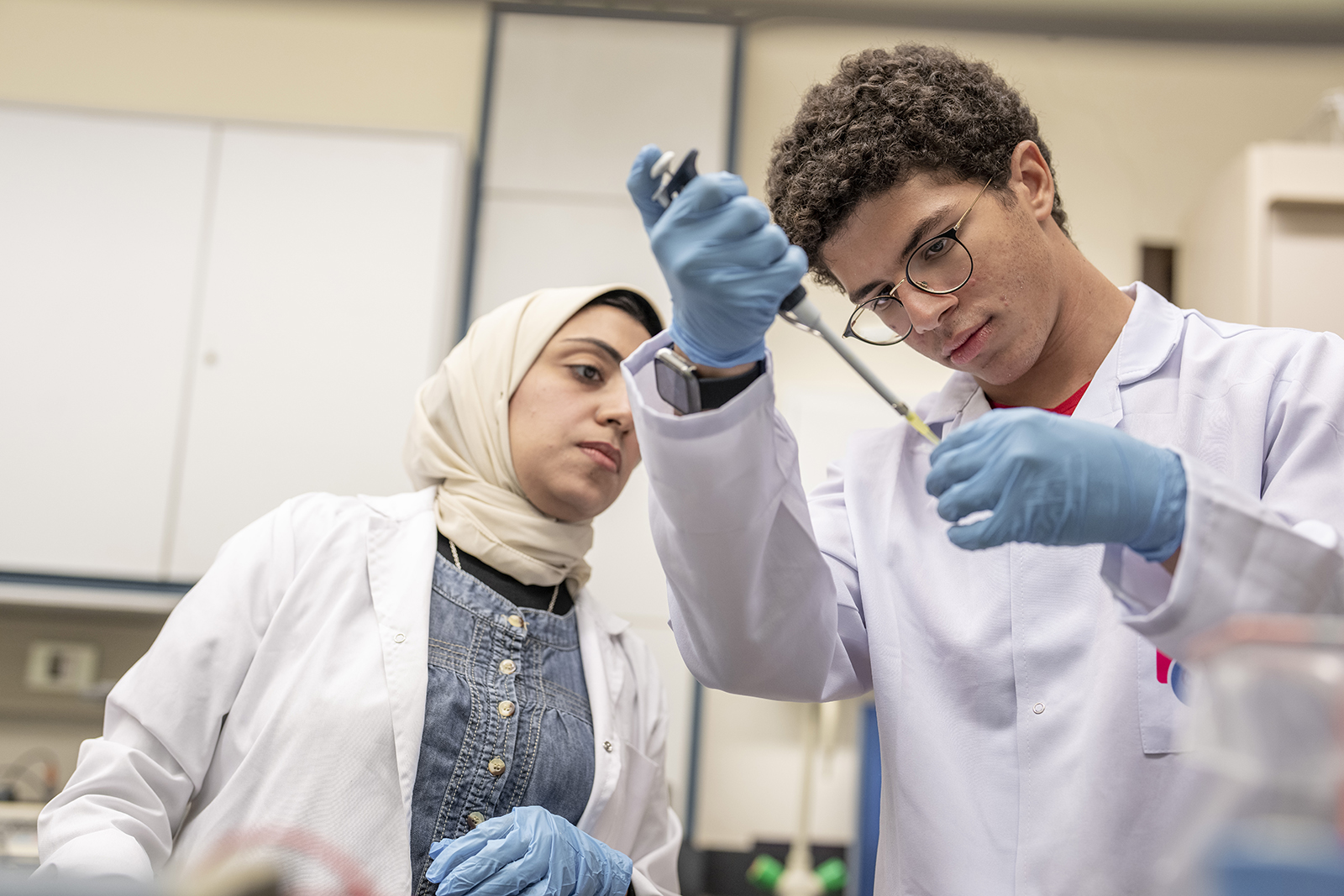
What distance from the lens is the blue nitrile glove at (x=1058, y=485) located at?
0.77 m

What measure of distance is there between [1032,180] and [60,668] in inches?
97.1

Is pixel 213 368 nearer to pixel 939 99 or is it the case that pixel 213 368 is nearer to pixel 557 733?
pixel 557 733

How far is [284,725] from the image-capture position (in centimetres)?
118

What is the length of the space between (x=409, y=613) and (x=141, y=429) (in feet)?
4.78

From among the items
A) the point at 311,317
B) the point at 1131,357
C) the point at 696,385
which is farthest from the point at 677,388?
the point at 311,317

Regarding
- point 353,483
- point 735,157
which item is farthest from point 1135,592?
point 735,157

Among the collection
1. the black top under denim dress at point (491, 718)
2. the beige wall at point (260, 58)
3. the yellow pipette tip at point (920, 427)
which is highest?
the beige wall at point (260, 58)

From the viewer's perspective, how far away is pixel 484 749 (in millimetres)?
1221

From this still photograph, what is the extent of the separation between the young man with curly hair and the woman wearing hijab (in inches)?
12.7

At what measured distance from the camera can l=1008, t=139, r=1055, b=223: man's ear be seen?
1208mm

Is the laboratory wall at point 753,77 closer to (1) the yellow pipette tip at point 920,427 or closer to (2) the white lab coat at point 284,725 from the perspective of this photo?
(2) the white lab coat at point 284,725

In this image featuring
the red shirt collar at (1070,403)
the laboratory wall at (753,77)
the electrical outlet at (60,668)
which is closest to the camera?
the red shirt collar at (1070,403)

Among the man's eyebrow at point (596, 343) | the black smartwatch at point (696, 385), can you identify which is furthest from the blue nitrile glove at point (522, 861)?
the man's eyebrow at point (596, 343)

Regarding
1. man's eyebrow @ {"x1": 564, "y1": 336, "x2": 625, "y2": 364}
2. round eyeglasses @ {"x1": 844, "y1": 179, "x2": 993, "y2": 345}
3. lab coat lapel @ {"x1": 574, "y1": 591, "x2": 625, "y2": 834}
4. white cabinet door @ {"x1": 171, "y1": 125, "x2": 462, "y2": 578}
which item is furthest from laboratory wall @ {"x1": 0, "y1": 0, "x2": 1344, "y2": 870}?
round eyeglasses @ {"x1": 844, "y1": 179, "x2": 993, "y2": 345}
